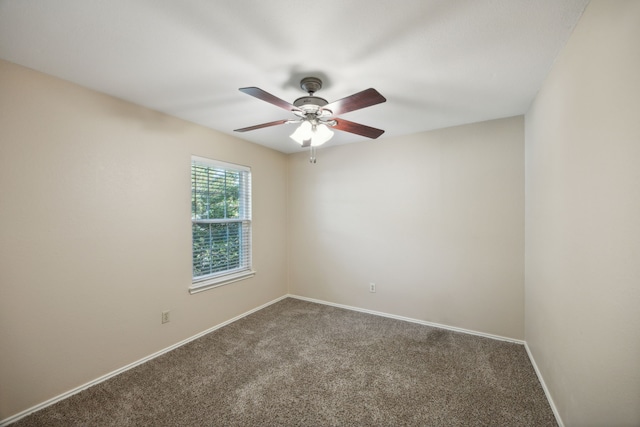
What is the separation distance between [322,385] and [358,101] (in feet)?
6.94

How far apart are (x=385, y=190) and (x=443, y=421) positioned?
244 centimetres

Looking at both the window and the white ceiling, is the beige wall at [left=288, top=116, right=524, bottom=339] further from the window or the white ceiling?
the window

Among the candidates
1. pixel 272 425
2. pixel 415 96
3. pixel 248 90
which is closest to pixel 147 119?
pixel 248 90

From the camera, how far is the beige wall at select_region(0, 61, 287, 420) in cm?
178

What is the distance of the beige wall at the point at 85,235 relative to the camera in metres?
1.78

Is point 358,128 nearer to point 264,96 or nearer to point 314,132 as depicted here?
point 314,132

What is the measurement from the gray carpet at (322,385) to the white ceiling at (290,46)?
7.74 feet

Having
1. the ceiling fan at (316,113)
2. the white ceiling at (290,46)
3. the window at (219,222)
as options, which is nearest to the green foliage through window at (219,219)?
the window at (219,222)

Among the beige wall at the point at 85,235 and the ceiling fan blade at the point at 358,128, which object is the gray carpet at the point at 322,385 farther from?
the ceiling fan blade at the point at 358,128

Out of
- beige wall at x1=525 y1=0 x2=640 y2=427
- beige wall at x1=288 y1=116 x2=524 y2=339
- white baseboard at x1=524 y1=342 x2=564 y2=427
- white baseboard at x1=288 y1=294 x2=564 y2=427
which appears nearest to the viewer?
beige wall at x1=525 y1=0 x2=640 y2=427

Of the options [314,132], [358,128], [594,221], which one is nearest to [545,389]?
[594,221]

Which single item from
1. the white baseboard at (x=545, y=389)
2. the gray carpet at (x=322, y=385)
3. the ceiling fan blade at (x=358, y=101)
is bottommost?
the gray carpet at (x=322, y=385)

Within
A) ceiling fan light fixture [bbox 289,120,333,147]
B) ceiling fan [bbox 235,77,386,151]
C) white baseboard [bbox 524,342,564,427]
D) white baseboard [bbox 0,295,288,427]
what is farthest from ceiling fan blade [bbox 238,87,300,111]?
white baseboard [bbox 524,342,564,427]

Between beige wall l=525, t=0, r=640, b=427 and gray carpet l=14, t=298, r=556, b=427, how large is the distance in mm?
443
